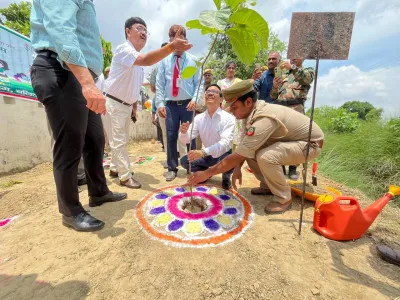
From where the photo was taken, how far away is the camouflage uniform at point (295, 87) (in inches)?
121

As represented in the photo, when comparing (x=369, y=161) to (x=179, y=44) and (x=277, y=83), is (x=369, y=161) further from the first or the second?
(x=179, y=44)

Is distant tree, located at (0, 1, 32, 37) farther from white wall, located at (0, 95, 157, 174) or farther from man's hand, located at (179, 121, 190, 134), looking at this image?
man's hand, located at (179, 121, 190, 134)

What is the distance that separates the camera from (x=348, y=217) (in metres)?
1.86

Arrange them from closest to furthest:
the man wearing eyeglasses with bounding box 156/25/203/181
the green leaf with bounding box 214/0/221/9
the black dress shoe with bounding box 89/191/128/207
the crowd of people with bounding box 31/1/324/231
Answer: the green leaf with bounding box 214/0/221/9 < the crowd of people with bounding box 31/1/324/231 < the black dress shoe with bounding box 89/191/128/207 < the man wearing eyeglasses with bounding box 156/25/203/181

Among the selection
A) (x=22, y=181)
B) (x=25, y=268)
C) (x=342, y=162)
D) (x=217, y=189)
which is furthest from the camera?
(x=342, y=162)

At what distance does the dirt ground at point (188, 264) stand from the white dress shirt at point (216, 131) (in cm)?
101

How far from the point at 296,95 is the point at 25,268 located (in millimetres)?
3637

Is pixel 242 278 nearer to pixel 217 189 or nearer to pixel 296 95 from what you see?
pixel 217 189

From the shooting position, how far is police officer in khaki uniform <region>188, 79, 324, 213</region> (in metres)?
2.19

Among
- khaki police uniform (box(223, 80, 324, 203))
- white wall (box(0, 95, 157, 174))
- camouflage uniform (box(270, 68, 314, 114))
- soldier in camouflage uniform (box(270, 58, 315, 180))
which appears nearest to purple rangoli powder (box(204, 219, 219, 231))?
khaki police uniform (box(223, 80, 324, 203))

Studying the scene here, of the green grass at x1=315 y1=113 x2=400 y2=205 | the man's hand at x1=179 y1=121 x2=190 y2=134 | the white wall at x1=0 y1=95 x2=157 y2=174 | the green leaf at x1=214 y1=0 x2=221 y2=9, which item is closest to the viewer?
the green leaf at x1=214 y1=0 x2=221 y2=9

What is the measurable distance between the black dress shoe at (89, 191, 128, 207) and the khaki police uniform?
1.49 metres

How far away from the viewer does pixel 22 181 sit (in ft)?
11.5

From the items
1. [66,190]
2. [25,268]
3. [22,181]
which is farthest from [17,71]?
[25,268]
